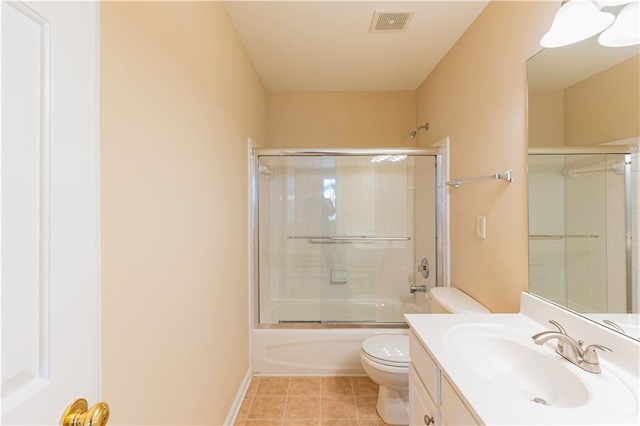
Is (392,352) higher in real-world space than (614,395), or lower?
lower

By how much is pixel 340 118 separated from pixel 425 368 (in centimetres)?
247

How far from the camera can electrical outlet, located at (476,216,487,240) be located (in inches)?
65.4

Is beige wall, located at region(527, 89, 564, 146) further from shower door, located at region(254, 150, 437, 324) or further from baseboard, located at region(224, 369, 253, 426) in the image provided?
baseboard, located at region(224, 369, 253, 426)

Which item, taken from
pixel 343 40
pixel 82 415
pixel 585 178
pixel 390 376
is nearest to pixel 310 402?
pixel 390 376

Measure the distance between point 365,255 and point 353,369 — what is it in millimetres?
930

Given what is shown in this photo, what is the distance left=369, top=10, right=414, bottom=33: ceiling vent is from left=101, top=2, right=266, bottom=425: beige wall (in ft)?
2.89

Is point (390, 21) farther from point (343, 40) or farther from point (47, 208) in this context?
point (47, 208)

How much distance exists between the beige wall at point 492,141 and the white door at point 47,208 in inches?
62.7

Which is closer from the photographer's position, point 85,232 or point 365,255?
point 85,232

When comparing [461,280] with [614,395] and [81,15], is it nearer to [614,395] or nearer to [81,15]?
[614,395]

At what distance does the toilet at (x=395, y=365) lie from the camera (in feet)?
5.49

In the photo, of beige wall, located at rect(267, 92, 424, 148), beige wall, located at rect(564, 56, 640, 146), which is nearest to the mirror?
beige wall, located at rect(564, 56, 640, 146)

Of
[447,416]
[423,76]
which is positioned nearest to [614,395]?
[447,416]

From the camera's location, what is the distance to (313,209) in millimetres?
2617
